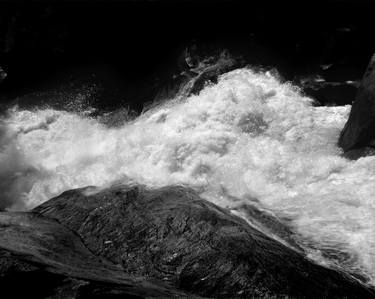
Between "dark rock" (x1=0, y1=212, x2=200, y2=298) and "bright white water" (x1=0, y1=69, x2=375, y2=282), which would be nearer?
"dark rock" (x1=0, y1=212, x2=200, y2=298)

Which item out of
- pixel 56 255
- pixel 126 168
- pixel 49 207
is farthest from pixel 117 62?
pixel 56 255

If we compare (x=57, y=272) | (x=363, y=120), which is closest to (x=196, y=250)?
(x=57, y=272)

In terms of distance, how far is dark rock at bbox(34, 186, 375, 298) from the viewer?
540 cm

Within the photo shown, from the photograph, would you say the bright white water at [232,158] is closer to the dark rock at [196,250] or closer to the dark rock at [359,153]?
the dark rock at [359,153]

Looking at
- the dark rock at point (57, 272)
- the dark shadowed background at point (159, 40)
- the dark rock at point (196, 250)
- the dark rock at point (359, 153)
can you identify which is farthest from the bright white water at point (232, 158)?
the dark rock at point (57, 272)

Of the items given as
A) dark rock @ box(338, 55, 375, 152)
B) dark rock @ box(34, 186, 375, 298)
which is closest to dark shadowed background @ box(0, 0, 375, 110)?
dark rock @ box(338, 55, 375, 152)

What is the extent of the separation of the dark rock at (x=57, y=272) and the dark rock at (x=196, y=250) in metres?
0.42

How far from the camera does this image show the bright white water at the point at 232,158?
8492 mm

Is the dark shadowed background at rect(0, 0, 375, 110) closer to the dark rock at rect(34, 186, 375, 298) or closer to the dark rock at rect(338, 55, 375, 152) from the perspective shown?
the dark rock at rect(338, 55, 375, 152)

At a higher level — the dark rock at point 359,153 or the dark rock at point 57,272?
the dark rock at point 57,272

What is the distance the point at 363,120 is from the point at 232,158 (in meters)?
3.11

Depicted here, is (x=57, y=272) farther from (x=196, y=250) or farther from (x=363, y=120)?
(x=363, y=120)

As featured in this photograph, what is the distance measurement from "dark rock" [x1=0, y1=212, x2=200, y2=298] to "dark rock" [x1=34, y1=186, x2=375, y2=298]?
0.42 meters

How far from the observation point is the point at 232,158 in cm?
1106
